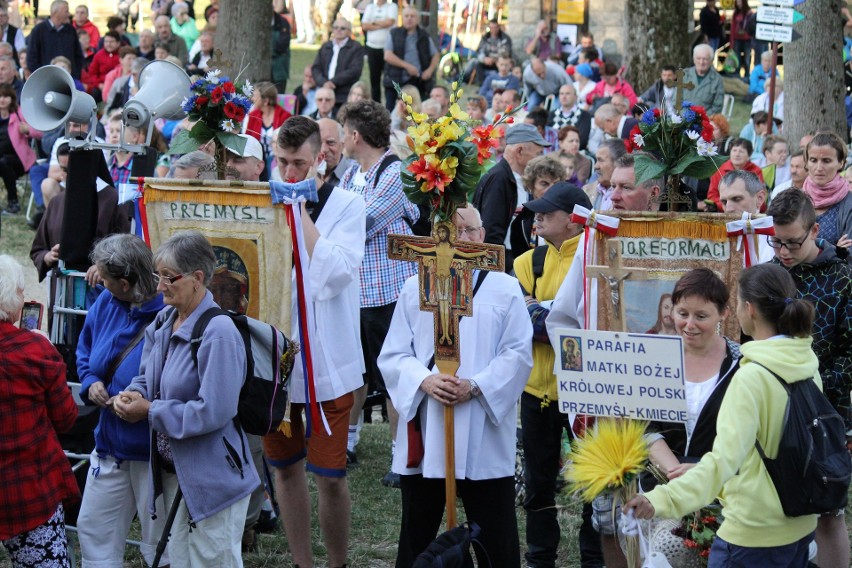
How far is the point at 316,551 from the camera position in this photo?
6543mm

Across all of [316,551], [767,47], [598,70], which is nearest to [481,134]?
[316,551]

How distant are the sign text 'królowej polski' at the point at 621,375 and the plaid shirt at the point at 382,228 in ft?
8.85

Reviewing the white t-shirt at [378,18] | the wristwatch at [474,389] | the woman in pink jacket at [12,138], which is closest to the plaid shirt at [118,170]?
the wristwatch at [474,389]

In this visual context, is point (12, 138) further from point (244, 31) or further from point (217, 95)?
point (217, 95)

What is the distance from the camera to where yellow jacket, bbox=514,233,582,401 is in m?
5.84

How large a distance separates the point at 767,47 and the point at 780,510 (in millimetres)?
21752

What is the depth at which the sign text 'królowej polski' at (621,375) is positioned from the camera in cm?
450

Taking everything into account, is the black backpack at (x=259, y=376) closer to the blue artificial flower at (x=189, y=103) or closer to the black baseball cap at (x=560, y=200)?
the blue artificial flower at (x=189, y=103)

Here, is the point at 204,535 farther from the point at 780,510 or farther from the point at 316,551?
the point at 780,510

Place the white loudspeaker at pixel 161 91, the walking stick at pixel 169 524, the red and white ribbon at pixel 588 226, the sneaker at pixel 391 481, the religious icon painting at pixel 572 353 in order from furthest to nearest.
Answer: the sneaker at pixel 391 481, the white loudspeaker at pixel 161 91, the red and white ribbon at pixel 588 226, the walking stick at pixel 169 524, the religious icon painting at pixel 572 353

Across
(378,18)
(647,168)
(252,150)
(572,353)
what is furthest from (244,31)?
(572,353)

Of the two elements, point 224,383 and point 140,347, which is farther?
point 140,347

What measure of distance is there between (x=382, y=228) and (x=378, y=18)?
1316 centimetres

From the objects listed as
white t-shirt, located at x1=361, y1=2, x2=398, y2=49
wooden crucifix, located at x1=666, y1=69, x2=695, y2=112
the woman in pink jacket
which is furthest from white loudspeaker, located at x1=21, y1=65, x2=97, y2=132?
white t-shirt, located at x1=361, y1=2, x2=398, y2=49
